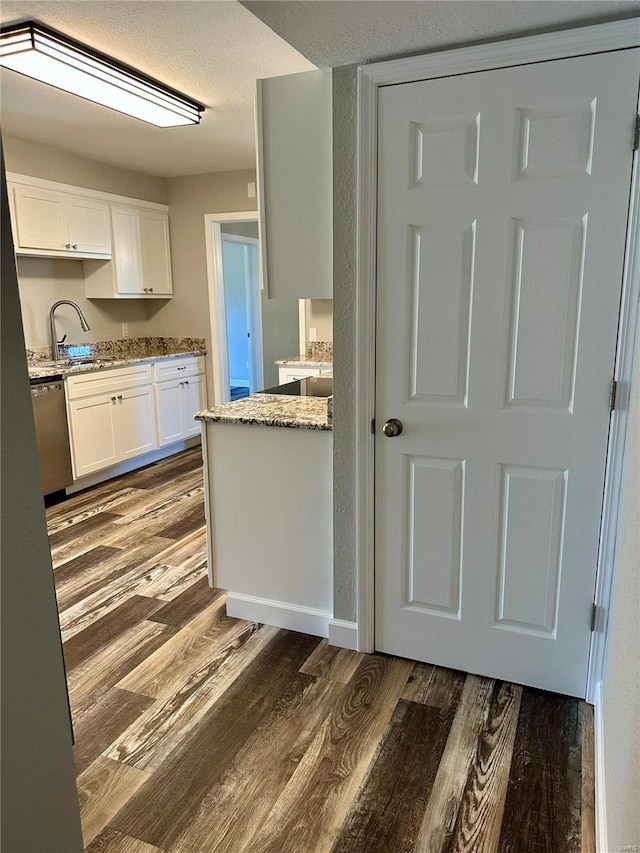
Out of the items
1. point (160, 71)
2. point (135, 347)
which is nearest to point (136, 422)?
point (135, 347)

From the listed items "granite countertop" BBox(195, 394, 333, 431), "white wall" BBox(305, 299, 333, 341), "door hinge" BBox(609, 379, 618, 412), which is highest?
"white wall" BBox(305, 299, 333, 341)

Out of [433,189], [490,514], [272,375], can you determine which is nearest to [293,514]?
[490,514]

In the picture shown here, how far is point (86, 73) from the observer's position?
280cm

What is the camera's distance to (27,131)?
402cm

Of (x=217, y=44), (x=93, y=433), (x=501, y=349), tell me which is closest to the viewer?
(x=501, y=349)

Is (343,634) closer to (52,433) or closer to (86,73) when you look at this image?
(52,433)

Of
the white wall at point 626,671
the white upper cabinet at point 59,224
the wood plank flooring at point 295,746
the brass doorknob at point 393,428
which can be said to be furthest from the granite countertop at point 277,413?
the white upper cabinet at point 59,224

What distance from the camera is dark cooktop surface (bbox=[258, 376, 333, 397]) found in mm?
3172

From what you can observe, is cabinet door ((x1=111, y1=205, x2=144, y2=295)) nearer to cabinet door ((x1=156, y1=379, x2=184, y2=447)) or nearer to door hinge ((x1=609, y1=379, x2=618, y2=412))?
cabinet door ((x1=156, y1=379, x2=184, y2=447))

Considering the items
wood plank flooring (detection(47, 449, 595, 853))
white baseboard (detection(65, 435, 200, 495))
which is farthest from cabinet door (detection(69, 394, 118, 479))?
wood plank flooring (detection(47, 449, 595, 853))

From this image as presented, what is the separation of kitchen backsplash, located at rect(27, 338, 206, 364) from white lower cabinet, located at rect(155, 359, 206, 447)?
0.25 metres

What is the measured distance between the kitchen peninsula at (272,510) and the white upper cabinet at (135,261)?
297 cm

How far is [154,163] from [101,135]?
2.95 feet

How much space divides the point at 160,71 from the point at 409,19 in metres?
1.83
